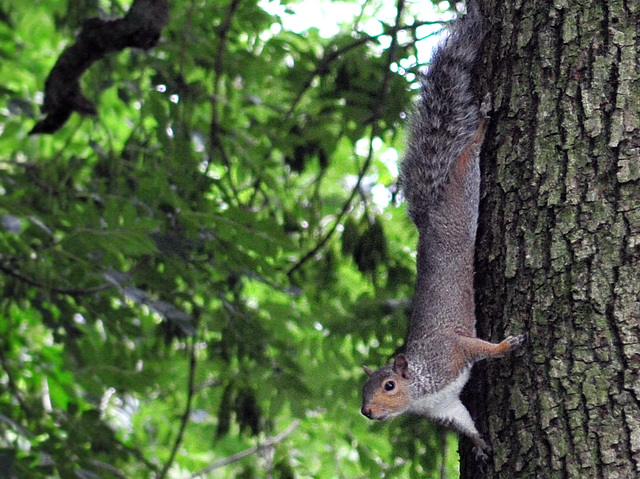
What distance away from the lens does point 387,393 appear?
2.58 meters

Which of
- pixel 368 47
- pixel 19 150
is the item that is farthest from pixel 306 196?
pixel 19 150

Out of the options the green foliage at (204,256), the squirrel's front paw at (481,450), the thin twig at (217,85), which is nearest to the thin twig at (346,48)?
the green foliage at (204,256)

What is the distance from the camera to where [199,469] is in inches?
199

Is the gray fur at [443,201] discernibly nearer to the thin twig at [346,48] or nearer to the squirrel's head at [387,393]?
the squirrel's head at [387,393]

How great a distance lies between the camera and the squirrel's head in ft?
8.38

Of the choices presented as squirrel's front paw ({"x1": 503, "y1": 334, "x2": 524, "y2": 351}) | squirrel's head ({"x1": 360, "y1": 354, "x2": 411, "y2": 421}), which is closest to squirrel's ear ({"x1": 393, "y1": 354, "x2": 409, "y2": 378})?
squirrel's head ({"x1": 360, "y1": 354, "x2": 411, "y2": 421})

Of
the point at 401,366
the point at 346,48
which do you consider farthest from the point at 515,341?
the point at 346,48

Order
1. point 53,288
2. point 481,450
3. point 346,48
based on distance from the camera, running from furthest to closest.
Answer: point 346,48 → point 53,288 → point 481,450

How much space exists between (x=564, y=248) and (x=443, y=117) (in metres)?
0.78

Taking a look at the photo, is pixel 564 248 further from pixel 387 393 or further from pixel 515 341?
pixel 387 393

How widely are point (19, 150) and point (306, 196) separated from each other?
163 centimetres

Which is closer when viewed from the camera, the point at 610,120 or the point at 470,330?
the point at 610,120

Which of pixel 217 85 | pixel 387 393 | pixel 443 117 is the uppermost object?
pixel 217 85

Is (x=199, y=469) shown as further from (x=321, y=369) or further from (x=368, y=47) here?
(x=368, y=47)
